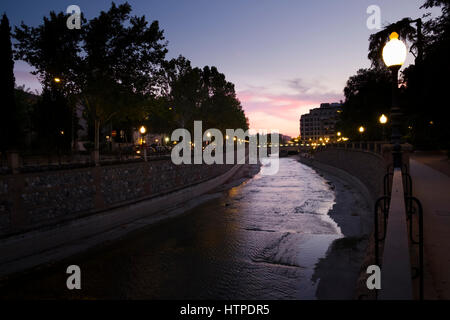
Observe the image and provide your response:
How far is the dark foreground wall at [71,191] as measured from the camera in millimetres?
11634

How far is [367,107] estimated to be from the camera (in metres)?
42.0

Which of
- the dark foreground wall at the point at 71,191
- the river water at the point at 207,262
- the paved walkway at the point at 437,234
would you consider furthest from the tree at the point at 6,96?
the paved walkway at the point at 437,234

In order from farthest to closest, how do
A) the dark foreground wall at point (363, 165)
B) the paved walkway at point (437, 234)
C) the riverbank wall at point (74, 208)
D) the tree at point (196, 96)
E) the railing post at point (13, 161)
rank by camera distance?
1. the tree at point (196, 96)
2. the dark foreground wall at point (363, 165)
3. the railing post at point (13, 161)
4. the riverbank wall at point (74, 208)
5. the paved walkway at point (437, 234)

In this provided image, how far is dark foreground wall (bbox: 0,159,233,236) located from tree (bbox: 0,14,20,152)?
1779 centimetres

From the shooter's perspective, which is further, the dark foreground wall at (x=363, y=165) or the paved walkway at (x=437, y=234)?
the dark foreground wall at (x=363, y=165)

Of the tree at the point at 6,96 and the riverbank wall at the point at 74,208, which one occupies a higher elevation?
the tree at the point at 6,96

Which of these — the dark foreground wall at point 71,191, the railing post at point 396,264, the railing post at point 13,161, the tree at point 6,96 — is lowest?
the dark foreground wall at point 71,191

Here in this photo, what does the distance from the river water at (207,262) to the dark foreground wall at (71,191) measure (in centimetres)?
289

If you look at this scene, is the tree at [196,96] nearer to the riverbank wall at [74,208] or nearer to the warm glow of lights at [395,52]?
the riverbank wall at [74,208]

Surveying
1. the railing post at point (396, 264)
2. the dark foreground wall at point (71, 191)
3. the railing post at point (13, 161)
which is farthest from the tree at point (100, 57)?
the railing post at point (396, 264)

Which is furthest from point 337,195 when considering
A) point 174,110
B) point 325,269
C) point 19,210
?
point 174,110

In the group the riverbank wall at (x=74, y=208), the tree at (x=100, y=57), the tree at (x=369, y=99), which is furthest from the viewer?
the tree at (x=369, y=99)

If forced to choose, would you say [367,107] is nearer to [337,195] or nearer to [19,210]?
[337,195]

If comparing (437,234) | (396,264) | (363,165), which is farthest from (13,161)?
(363,165)
